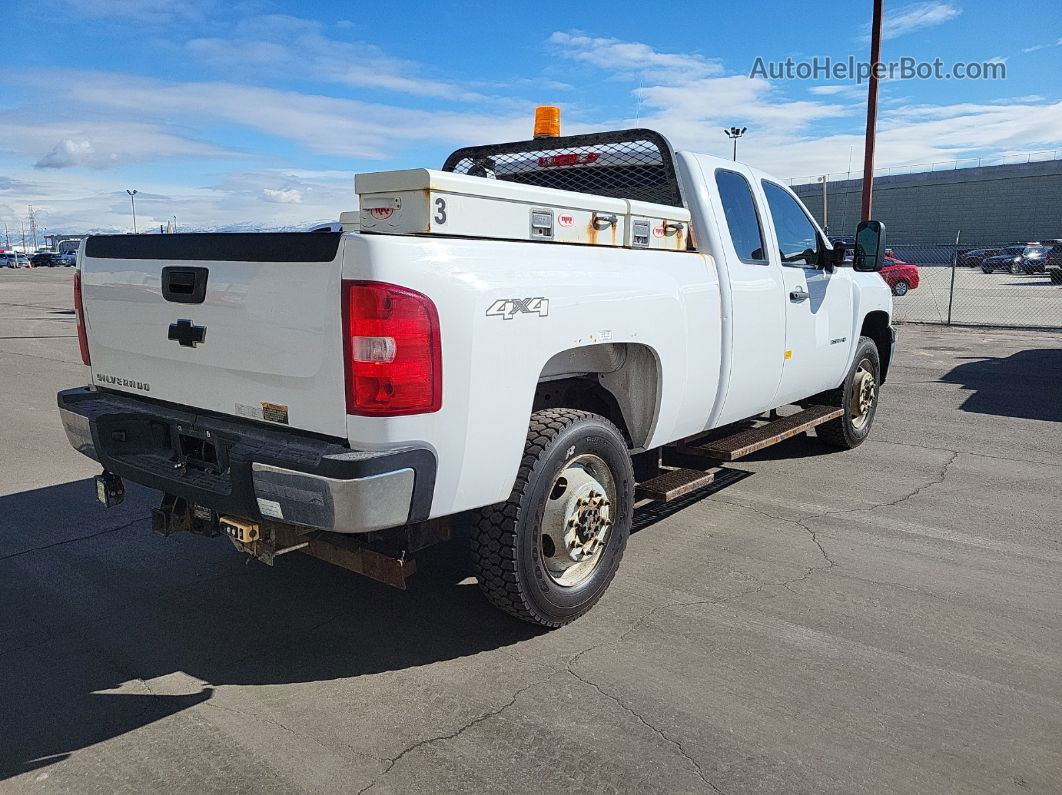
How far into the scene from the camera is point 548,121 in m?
5.15

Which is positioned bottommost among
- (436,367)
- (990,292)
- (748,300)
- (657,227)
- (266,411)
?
(990,292)

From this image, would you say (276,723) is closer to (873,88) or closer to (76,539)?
(76,539)

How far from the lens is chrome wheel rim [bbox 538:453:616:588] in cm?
365

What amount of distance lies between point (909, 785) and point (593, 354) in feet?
7.09

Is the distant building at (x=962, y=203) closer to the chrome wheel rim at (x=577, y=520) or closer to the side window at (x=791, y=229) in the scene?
the side window at (x=791, y=229)

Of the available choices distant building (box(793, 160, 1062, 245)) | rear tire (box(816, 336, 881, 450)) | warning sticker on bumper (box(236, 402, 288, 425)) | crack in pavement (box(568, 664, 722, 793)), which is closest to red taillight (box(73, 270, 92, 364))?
warning sticker on bumper (box(236, 402, 288, 425))

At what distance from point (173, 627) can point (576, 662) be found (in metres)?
1.82

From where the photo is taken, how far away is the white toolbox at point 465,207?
305 cm

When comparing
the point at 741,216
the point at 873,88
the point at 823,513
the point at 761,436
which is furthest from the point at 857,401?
the point at 873,88

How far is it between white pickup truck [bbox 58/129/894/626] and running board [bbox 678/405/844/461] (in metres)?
0.05

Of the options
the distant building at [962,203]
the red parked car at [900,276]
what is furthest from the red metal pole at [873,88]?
the distant building at [962,203]

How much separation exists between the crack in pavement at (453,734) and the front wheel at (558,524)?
338 millimetres

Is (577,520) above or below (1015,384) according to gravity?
above

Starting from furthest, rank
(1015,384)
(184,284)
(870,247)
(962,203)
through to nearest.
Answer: (962,203), (1015,384), (870,247), (184,284)
